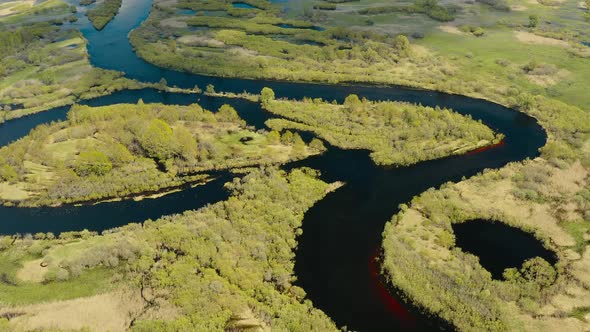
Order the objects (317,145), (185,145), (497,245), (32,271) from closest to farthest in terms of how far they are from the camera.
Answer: (32,271), (497,245), (185,145), (317,145)

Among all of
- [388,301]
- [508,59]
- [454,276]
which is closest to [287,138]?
[388,301]

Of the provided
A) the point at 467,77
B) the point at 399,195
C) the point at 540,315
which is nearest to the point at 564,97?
the point at 467,77

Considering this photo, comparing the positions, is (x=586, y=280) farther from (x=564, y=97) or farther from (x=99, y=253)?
(x=564, y=97)

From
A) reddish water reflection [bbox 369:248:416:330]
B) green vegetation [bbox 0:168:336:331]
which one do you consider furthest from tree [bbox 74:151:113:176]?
reddish water reflection [bbox 369:248:416:330]

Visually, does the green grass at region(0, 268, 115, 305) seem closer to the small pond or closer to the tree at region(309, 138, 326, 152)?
the tree at region(309, 138, 326, 152)

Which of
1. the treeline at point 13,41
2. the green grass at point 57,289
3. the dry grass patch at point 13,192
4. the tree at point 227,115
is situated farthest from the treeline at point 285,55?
the green grass at point 57,289

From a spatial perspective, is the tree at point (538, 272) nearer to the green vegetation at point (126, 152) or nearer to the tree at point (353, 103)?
the green vegetation at point (126, 152)

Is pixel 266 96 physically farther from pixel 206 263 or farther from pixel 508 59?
pixel 508 59
